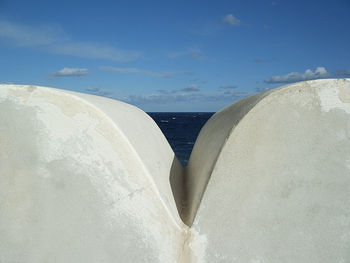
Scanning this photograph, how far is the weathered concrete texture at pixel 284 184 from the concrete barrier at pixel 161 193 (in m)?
0.01

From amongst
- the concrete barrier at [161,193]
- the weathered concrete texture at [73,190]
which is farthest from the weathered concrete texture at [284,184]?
the weathered concrete texture at [73,190]

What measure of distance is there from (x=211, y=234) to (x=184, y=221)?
0.43 metres

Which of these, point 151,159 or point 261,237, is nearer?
point 261,237

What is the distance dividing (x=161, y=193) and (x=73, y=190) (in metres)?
1.04

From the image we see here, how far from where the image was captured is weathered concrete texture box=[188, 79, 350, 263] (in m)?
3.00

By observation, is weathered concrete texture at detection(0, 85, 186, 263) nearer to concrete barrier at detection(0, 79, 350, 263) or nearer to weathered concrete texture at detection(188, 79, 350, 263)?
concrete barrier at detection(0, 79, 350, 263)

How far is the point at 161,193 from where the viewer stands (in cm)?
326

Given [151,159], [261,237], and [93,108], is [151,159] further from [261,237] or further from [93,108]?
[261,237]

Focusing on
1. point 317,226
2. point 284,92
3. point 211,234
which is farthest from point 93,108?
point 317,226

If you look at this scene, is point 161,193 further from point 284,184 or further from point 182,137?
point 182,137

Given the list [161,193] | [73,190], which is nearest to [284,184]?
[161,193]

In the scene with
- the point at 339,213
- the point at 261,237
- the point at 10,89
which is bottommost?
the point at 261,237

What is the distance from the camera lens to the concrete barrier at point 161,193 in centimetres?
293

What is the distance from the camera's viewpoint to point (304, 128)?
3.12 metres
